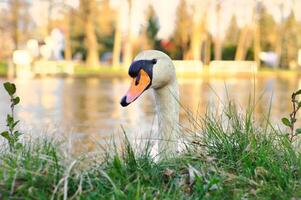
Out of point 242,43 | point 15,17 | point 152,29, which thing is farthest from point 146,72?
point 152,29

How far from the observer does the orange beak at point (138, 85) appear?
13.2 feet

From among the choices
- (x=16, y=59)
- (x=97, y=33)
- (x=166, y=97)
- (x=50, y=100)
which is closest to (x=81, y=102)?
(x=50, y=100)

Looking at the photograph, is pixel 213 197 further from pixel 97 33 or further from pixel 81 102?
pixel 97 33

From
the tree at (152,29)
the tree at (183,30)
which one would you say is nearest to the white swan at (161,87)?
the tree at (183,30)

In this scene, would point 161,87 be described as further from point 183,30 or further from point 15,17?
point 183,30

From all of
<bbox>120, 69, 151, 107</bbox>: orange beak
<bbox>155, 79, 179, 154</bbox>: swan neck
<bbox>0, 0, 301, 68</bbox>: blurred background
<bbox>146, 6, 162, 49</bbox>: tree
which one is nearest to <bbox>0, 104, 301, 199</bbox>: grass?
<bbox>120, 69, 151, 107</bbox>: orange beak

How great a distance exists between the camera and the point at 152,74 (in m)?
4.18

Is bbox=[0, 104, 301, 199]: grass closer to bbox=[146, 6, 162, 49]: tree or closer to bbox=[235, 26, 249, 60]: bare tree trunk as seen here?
bbox=[235, 26, 249, 60]: bare tree trunk

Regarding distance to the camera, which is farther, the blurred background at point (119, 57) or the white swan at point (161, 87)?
the blurred background at point (119, 57)

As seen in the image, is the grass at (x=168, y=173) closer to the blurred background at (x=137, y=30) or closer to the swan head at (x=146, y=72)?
the swan head at (x=146, y=72)

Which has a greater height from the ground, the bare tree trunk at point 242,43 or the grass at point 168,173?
the bare tree trunk at point 242,43

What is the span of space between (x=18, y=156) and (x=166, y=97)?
190 cm

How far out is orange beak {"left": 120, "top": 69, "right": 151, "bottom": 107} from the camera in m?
4.03

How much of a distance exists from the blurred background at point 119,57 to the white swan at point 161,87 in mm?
3869
